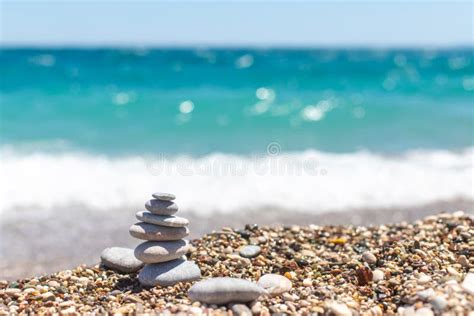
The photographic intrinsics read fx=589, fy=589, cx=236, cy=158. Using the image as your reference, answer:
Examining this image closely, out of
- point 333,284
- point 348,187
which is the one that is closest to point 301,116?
point 348,187

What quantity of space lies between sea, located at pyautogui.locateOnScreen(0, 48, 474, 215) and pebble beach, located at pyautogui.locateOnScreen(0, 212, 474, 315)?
2.64 meters

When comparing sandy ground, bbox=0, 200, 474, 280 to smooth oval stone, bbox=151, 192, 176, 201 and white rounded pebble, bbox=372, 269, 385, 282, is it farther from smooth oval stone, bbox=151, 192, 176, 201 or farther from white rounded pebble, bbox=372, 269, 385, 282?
white rounded pebble, bbox=372, 269, 385, 282

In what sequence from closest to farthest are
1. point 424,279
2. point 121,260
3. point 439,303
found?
1. point 439,303
2. point 424,279
3. point 121,260

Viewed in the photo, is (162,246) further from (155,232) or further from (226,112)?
(226,112)

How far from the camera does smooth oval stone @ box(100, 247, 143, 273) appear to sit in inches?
237

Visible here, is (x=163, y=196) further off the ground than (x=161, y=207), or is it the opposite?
(x=163, y=196)

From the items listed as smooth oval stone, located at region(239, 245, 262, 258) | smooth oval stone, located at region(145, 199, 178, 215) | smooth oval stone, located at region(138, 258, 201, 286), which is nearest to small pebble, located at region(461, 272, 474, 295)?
smooth oval stone, located at region(239, 245, 262, 258)

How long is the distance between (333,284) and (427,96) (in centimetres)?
2063

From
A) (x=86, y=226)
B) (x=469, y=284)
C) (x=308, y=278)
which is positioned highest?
(x=86, y=226)

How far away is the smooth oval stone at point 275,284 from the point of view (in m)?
5.12

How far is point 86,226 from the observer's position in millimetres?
8461

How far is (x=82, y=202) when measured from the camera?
9.46 metres

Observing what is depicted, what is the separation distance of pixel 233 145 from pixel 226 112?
192 inches
